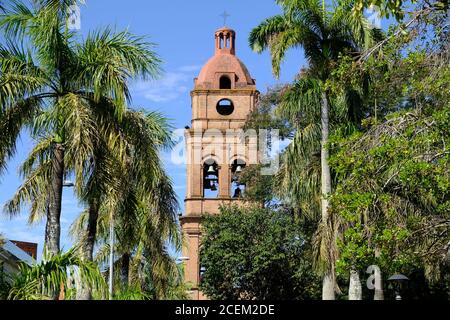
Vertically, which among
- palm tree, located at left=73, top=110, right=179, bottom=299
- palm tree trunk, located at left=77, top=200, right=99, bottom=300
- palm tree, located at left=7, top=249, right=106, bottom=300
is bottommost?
palm tree, located at left=7, top=249, right=106, bottom=300

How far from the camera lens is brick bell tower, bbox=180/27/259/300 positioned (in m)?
54.0

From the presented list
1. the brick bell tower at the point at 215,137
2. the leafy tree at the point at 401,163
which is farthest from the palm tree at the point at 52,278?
the brick bell tower at the point at 215,137

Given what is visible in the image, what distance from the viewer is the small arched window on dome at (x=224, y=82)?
59644 mm

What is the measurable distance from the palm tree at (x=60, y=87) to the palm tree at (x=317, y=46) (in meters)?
7.91

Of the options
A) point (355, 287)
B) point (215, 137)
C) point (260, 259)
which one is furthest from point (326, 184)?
point (215, 137)

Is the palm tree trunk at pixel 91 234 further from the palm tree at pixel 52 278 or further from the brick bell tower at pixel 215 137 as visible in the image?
the brick bell tower at pixel 215 137

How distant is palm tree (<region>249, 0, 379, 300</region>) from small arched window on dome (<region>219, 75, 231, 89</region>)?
36.5m

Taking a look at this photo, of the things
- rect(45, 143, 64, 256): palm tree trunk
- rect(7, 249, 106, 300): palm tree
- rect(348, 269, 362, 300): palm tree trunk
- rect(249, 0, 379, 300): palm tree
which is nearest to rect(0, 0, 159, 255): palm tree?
rect(45, 143, 64, 256): palm tree trunk

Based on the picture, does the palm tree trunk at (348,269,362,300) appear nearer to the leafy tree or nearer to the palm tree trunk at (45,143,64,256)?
the leafy tree

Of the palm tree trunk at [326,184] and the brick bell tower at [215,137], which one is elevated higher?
the brick bell tower at [215,137]

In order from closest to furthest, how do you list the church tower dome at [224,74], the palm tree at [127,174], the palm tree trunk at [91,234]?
the palm tree at [127,174], the palm tree trunk at [91,234], the church tower dome at [224,74]

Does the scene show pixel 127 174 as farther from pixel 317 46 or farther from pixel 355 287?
pixel 355 287
